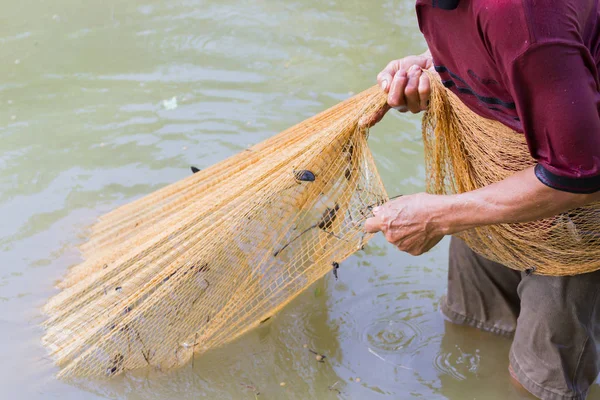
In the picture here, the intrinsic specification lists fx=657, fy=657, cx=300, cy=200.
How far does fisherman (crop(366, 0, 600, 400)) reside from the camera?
5.91 ft

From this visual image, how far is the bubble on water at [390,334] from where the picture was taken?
128 inches

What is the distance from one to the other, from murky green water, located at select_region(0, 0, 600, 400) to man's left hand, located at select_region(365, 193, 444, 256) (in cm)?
93

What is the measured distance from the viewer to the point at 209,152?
4.73 meters

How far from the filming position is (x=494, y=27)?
1863 mm

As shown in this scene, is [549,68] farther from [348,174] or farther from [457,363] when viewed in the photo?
[457,363]

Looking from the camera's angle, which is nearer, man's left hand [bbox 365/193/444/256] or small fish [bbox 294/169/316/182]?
man's left hand [bbox 365/193/444/256]

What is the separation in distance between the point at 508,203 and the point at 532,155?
8.0 inches

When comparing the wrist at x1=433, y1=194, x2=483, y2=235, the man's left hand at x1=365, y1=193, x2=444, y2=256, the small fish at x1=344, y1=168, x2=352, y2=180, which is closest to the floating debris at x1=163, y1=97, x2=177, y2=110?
the small fish at x1=344, y1=168, x2=352, y2=180

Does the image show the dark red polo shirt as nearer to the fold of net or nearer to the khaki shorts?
the fold of net

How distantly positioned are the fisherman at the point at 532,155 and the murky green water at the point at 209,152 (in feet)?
0.96

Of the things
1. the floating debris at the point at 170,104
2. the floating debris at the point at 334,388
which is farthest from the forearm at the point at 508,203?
the floating debris at the point at 170,104

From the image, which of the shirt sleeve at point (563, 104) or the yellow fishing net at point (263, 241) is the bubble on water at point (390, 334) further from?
the shirt sleeve at point (563, 104)

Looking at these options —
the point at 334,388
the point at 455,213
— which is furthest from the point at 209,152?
the point at 455,213

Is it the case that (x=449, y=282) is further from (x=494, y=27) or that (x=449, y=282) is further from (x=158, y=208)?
(x=494, y=27)
